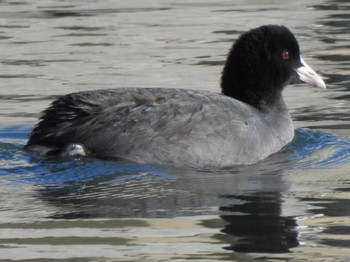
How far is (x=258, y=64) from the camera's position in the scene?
1028 centimetres

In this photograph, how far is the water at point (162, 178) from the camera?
679cm

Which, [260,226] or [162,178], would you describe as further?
[162,178]

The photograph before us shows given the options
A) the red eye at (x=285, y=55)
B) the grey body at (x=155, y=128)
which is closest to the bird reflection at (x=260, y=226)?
the grey body at (x=155, y=128)

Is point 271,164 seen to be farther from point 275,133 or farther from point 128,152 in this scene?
point 128,152

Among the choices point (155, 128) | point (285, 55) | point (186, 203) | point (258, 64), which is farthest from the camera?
point (285, 55)

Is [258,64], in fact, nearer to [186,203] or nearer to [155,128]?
[155,128]

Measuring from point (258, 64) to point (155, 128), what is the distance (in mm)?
1510

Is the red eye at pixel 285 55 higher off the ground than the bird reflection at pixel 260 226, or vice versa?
the red eye at pixel 285 55

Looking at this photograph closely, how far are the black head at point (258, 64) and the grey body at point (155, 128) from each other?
2.36 feet

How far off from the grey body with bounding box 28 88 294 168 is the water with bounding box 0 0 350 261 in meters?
0.15

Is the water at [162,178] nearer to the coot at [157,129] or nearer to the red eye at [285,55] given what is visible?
the coot at [157,129]

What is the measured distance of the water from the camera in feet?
22.3

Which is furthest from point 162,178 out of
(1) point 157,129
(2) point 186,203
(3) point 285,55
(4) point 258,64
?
(3) point 285,55

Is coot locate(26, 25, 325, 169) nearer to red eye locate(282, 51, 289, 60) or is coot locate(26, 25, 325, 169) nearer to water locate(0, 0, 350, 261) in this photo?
water locate(0, 0, 350, 261)
